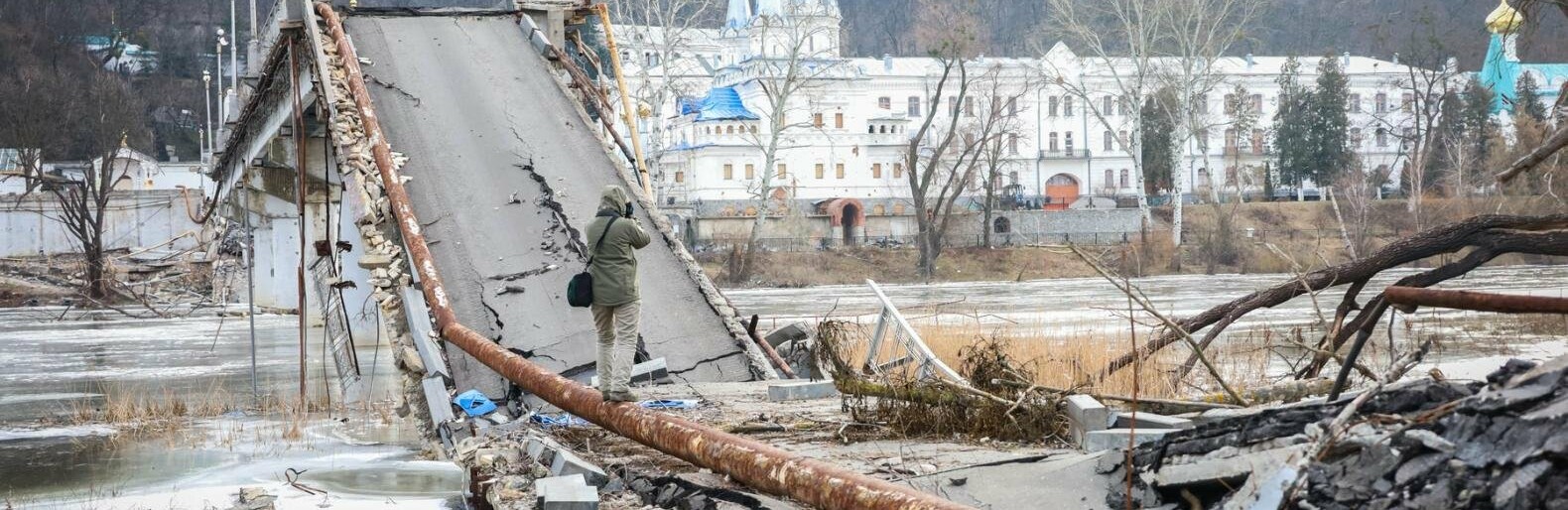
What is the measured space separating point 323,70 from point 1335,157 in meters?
76.0

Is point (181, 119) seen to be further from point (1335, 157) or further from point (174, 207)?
point (1335, 157)

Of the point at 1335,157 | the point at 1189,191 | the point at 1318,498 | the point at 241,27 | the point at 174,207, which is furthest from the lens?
the point at 241,27

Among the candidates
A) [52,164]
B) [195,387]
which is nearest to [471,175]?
[195,387]

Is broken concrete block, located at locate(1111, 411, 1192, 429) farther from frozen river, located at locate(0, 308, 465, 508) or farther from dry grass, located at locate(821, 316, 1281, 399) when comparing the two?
frozen river, located at locate(0, 308, 465, 508)

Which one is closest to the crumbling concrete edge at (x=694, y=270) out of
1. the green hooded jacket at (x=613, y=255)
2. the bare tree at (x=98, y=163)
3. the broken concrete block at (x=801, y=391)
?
the broken concrete block at (x=801, y=391)

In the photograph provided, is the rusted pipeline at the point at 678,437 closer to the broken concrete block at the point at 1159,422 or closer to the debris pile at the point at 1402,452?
the debris pile at the point at 1402,452

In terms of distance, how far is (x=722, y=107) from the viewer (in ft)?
302

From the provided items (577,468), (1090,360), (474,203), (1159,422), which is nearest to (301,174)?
(474,203)

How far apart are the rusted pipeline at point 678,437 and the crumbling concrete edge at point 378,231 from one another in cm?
33

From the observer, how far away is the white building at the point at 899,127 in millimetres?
89125

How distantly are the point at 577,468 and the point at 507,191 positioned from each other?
806cm

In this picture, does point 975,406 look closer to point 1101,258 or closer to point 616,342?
point 616,342

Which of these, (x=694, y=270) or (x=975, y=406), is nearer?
(x=975, y=406)

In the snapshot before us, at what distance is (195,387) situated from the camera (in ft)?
71.1
